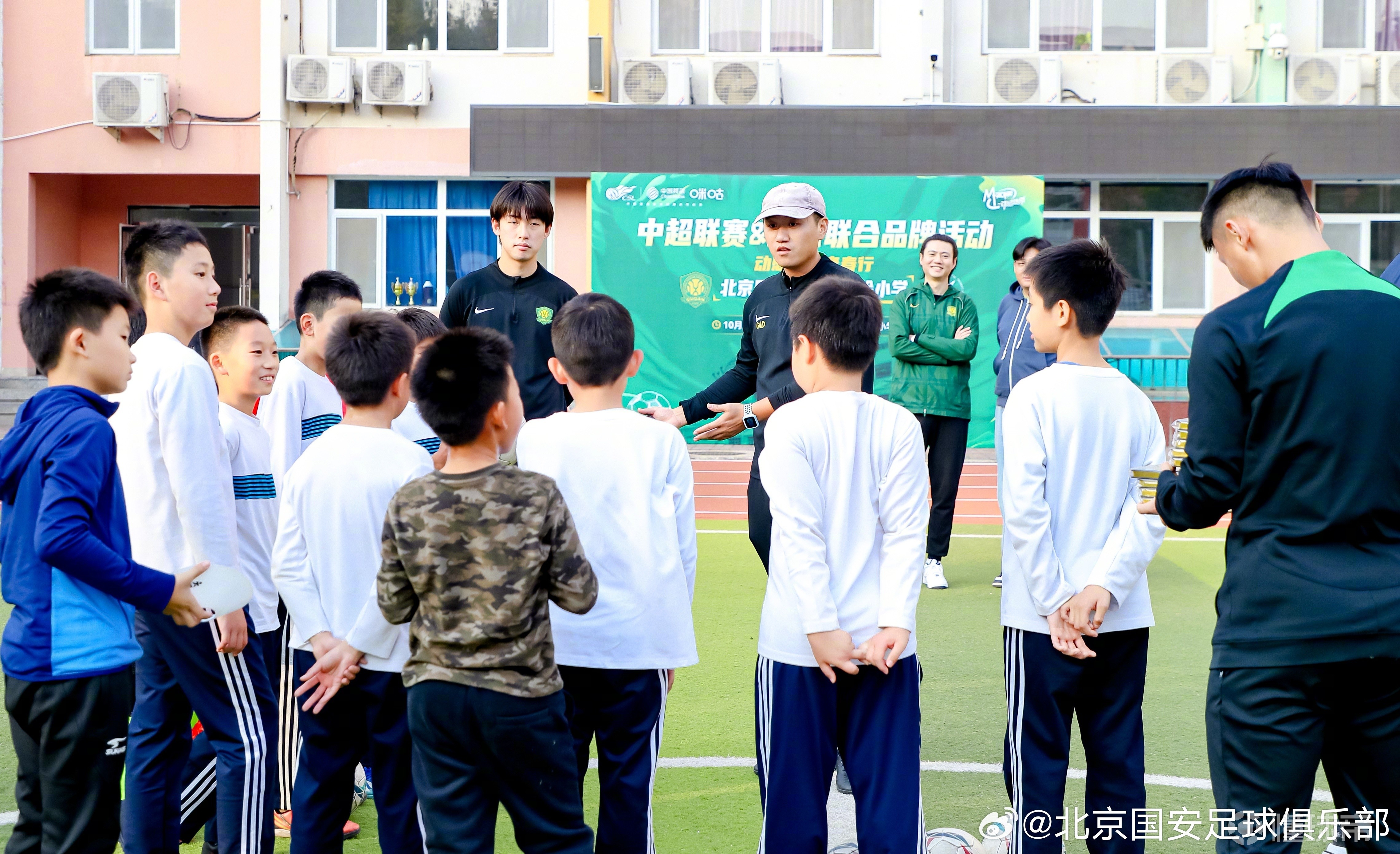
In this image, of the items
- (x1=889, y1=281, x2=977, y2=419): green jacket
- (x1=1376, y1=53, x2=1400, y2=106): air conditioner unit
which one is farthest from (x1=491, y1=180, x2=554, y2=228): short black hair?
(x1=1376, y1=53, x2=1400, y2=106): air conditioner unit

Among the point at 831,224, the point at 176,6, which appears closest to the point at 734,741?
the point at 831,224

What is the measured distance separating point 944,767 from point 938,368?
11.2 feet

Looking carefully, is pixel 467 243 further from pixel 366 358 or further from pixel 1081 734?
Result: pixel 1081 734

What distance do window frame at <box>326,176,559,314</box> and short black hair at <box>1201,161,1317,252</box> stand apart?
13.8m

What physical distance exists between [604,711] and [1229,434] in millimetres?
1582

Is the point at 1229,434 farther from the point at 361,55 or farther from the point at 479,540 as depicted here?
the point at 361,55

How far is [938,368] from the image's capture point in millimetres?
7113

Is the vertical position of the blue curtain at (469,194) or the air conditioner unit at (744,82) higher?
the air conditioner unit at (744,82)

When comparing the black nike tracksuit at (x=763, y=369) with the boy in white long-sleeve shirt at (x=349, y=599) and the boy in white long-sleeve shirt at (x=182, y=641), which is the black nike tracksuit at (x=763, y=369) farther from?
the boy in white long-sleeve shirt at (x=182, y=641)

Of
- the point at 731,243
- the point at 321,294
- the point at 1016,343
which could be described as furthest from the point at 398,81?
the point at 321,294

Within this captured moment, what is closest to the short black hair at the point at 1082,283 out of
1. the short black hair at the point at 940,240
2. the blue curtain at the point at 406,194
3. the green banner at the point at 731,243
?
the short black hair at the point at 940,240

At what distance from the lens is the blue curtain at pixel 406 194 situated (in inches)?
628

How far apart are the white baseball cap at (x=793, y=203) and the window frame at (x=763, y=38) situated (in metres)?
12.5

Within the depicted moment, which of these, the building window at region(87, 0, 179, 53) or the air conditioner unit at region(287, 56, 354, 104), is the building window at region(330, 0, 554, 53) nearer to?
the air conditioner unit at region(287, 56, 354, 104)
